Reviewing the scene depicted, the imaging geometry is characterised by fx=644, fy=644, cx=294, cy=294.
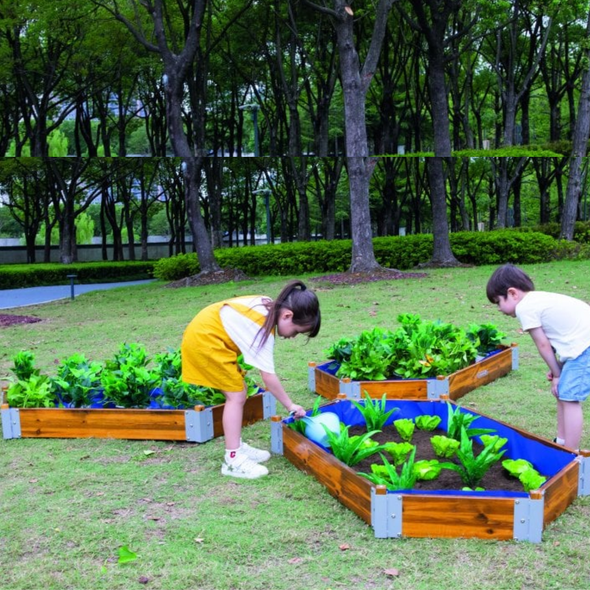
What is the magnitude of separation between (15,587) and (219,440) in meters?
2.04

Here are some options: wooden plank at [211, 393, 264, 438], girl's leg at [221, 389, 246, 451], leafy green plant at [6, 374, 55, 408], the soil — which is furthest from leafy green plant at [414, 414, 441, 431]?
the soil

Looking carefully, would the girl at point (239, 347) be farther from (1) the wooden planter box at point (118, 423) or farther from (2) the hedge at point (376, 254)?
(2) the hedge at point (376, 254)

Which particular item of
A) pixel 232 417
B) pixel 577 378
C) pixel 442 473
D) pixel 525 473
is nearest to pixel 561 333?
pixel 577 378

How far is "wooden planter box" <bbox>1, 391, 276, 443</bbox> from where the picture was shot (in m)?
4.72

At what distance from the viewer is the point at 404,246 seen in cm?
1895

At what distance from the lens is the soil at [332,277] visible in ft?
49.8

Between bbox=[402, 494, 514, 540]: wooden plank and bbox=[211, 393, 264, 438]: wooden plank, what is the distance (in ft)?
6.63

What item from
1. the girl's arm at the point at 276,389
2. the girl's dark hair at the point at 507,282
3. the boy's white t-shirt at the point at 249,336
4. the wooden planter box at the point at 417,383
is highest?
the girl's dark hair at the point at 507,282

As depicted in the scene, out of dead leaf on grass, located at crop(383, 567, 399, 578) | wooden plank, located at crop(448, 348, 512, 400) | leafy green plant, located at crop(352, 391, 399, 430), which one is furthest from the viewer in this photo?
wooden plank, located at crop(448, 348, 512, 400)

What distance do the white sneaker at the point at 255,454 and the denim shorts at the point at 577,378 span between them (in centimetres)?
190

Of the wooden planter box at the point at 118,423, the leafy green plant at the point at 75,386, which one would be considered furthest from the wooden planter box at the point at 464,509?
the leafy green plant at the point at 75,386

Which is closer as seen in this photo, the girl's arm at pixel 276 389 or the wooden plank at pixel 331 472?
the wooden plank at pixel 331 472

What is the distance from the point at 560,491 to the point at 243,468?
6.02ft

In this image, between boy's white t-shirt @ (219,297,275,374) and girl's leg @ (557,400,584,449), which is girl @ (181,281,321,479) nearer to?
boy's white t-shirt @ (219,297,275,374)
